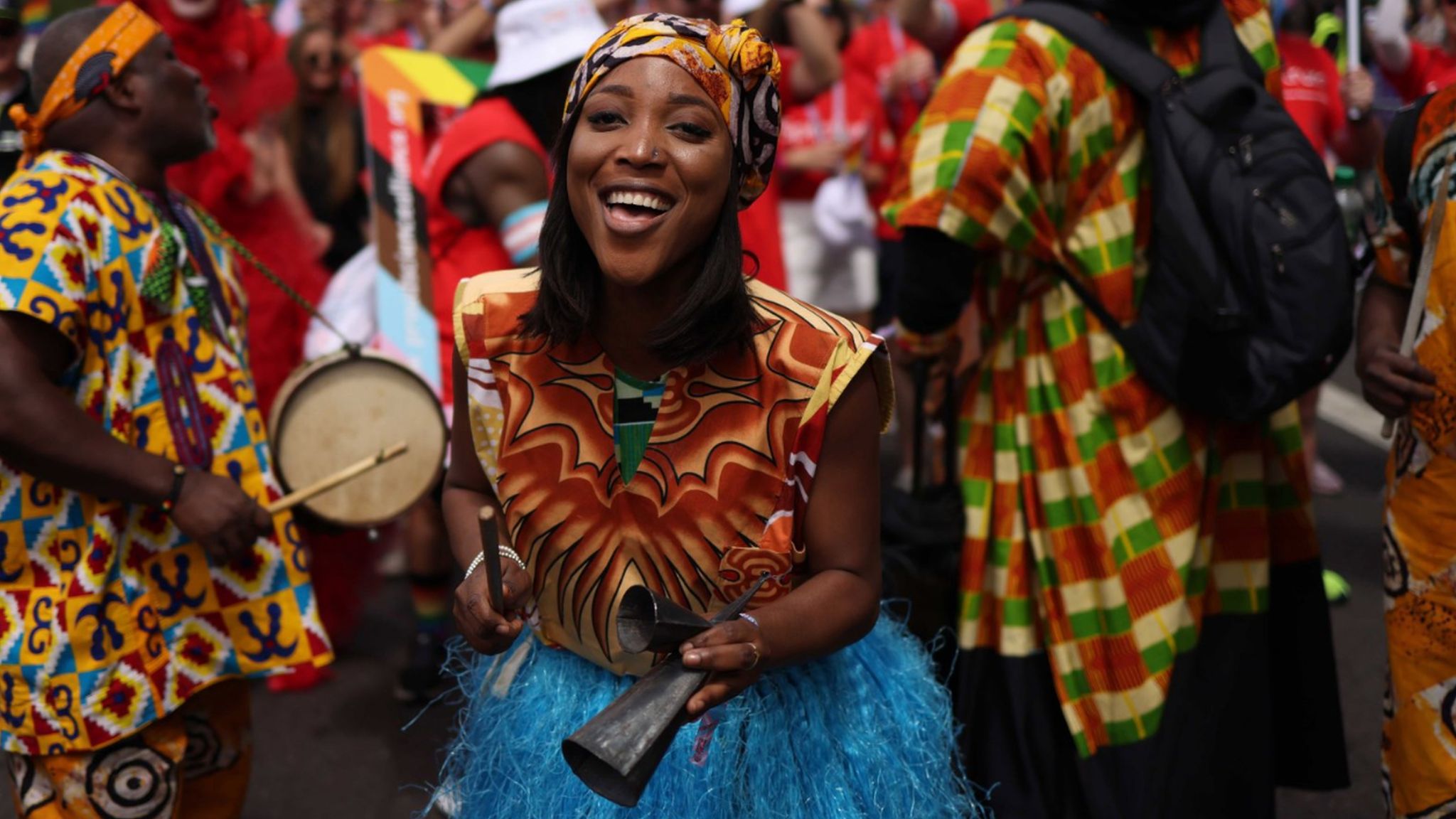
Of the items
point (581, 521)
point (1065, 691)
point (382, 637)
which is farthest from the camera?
point (382, 637)

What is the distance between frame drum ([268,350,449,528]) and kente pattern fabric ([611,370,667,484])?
1.42 meters

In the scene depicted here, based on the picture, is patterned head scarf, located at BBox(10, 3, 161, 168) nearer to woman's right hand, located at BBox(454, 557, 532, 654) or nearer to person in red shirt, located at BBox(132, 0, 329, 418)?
woman's right hand, located at BBox(454, 557, 532, 654)

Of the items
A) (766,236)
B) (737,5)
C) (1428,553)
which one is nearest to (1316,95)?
(737,5)

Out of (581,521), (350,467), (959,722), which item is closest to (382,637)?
(350,467)

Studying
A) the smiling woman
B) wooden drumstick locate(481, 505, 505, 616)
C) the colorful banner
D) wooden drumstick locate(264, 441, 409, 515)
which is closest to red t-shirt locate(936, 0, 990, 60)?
the colorful banner

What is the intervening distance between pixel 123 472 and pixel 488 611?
113cm

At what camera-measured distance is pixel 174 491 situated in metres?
2.76

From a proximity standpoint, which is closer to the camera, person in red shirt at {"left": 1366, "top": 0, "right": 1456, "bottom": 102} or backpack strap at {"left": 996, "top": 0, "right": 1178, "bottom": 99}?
backpack strap at {"left": 996, "top": 0, "right": 1178, "bottom": 99}

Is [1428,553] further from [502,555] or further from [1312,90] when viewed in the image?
[1312,90]

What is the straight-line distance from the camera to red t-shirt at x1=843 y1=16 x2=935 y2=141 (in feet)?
21.8

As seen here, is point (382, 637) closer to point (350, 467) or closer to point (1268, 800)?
point (350, 467)

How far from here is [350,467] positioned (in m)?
3.32

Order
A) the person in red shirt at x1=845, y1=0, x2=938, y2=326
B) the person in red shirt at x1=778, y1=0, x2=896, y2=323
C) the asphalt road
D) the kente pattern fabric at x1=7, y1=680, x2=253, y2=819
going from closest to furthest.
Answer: the kente pattern fabric at x1=7, y1=680, x2=253, y2=819, the asphalt road, the person in red shirt at x1=778, y1=0, x2=896, y2=323, the person in red shirt at x1=845, y1=0, x2=938, y2=326

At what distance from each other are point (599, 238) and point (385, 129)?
10.1 ft
